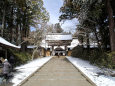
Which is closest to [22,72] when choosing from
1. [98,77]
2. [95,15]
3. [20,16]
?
[98,77]

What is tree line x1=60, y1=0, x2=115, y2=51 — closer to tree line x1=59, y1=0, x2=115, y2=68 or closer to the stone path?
tree line x1=59, y1=0, x2=115, y2=68

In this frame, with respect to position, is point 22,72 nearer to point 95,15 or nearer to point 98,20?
point 95,15

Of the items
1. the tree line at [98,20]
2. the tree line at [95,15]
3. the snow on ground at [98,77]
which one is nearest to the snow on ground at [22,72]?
the snow on ground at [98,77]

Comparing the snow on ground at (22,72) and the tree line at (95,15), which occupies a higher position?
the tree line at (95,15)

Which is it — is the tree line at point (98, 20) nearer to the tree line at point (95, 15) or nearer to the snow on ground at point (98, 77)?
the tree line at point (95, 15)

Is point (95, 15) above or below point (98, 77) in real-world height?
above

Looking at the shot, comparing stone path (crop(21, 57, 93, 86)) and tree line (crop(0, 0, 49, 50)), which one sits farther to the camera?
tree line (crop(0, 0, 49, 50))

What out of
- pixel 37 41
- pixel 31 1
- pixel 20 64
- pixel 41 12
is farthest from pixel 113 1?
pixel 37 41

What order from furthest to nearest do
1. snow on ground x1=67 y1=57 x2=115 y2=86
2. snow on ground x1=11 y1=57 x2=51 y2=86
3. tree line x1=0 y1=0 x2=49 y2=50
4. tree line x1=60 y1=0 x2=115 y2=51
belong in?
tree line x1=0 y1=0 x2=49 y2=50
tree line x1=60 y1=0 x2=115 y2=51
snow on ground x1=11 y1=57 x2=51 y2=86
snow on ground x1=67 y1=57 x2=115 y2=86

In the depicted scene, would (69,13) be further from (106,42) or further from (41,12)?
(106,42)

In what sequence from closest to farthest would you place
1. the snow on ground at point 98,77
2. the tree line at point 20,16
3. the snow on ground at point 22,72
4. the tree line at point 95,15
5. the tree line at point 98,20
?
1. the snow on ground at point 98,77
2. the snow on ground at point 22,72
3. the tree line at point 98,20
4. the tree line at point 95,15
5. the tree line at point 20,16

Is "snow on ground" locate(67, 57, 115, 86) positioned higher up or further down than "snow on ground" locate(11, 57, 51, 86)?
further down

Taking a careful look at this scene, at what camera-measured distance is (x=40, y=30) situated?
75.8 ft

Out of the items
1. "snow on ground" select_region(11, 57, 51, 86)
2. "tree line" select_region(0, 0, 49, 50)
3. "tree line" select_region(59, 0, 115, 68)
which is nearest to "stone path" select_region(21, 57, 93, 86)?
"snow on ground" select_region(11, 57, 51, 86)
